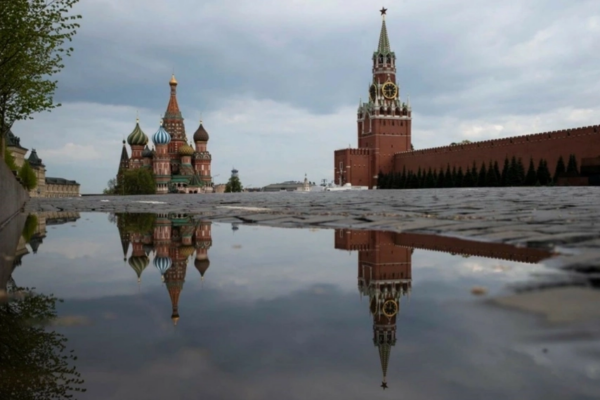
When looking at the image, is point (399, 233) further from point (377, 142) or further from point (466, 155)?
point (377, 142)

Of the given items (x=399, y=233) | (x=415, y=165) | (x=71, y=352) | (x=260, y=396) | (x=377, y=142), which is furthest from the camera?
(x=377, y=142)

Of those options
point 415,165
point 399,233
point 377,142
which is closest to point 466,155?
point 415,165

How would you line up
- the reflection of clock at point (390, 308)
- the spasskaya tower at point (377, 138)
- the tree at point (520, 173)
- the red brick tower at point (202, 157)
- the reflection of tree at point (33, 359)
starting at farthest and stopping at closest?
the red brick tower at point (202, 157), the spasskaya tower at point (377, 138), the tree at point (520, 173), the reflection of clock at point (390, 308), the reflection of tree at point (33, 359)

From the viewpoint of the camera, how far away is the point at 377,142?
5938cm

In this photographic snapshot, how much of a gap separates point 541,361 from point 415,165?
178ft

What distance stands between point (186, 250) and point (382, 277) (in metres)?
1.19

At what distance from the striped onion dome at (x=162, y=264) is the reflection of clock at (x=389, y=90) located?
202 ft

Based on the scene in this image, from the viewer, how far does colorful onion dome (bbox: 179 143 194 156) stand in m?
62.5

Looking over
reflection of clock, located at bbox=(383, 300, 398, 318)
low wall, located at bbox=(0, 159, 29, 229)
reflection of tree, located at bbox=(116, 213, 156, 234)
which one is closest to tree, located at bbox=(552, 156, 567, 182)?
reflection of tree, located at bbox=(116, 213, 156, 234)

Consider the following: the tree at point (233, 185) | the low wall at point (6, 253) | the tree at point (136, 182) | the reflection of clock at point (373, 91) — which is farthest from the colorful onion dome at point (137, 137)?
the low wall at point (6, 253)

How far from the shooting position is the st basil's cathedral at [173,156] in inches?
2375

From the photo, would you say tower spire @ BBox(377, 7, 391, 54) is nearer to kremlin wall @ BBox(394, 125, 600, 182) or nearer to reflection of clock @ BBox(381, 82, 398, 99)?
reflection of clock @ BBox(381, 82, 398, 99)

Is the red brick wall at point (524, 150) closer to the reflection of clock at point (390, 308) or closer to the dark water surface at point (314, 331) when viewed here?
the dark water surface at point (314, 331)

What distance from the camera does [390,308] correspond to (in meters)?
1.26
